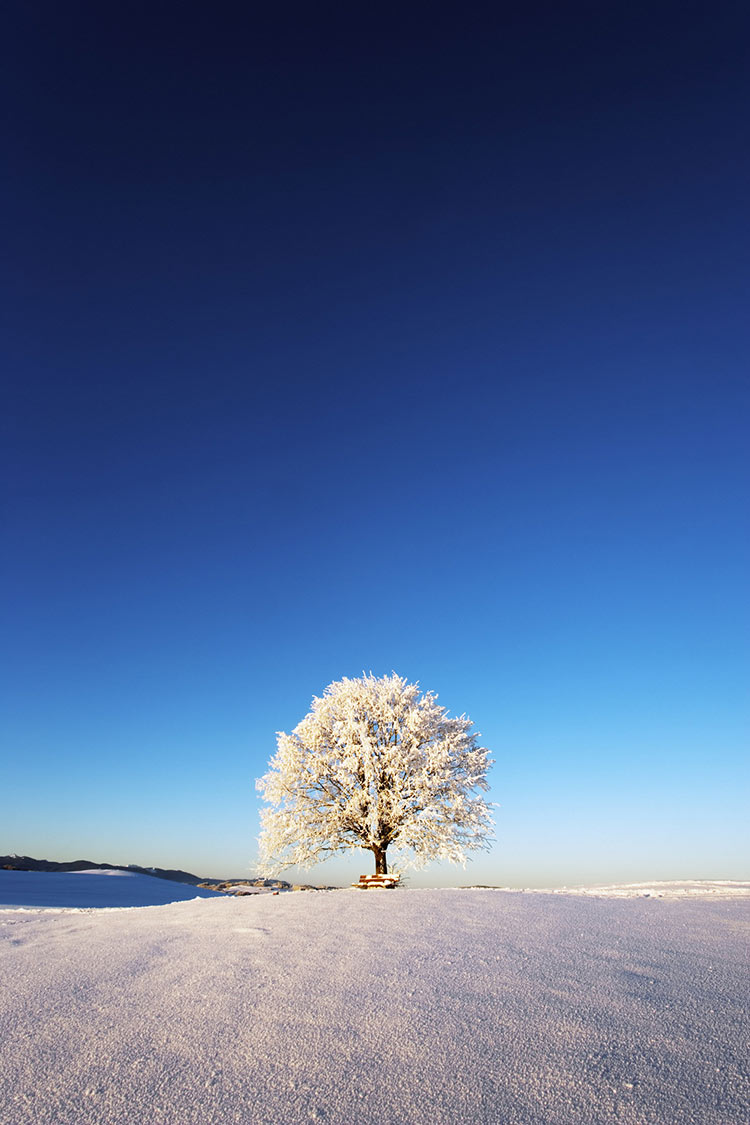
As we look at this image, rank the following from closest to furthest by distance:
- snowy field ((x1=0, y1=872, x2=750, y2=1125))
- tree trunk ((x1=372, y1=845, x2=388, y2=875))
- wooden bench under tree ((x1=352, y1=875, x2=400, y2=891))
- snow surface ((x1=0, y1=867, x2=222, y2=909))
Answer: snowy field ((x1=0, y1=872, x2=750, y2=1125))
wooden bench under tree ((x1=352, y1=875, x2=400, y2=891))
snow surface ((x1=0, y1=867, x2=222, y2=909))
tree trunk ((x1=372, y1=845, x2=388, y2=875))

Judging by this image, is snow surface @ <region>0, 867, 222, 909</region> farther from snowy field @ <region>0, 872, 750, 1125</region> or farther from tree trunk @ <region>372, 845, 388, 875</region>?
snowy field @ <region>0, 872, 750, 1125</region>

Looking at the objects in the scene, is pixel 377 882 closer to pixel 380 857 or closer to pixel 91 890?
pixel 380 857

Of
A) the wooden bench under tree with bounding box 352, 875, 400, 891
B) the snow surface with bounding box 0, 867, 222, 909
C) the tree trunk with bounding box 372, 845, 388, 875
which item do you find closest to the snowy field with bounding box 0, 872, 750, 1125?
the wooden bench under tree with bounding box 352, 875, 400, 891

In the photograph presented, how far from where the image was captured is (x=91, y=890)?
21.2m

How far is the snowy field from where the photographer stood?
340cm

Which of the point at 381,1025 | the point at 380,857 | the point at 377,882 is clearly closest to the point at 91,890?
the point at 380,857

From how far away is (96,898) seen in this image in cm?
1922

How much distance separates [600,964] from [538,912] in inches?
136

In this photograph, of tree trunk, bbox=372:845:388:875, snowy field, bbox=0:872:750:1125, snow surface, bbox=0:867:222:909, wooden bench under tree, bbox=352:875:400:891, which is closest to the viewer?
snowy field, bbox=0:872:750:1125

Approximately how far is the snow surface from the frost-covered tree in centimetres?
369

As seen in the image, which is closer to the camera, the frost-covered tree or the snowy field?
the snowy field

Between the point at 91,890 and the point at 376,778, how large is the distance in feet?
34.1

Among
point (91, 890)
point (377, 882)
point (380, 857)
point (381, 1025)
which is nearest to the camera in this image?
point (381, 1025)

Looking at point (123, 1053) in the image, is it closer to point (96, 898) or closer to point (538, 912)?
point (538, 912)
